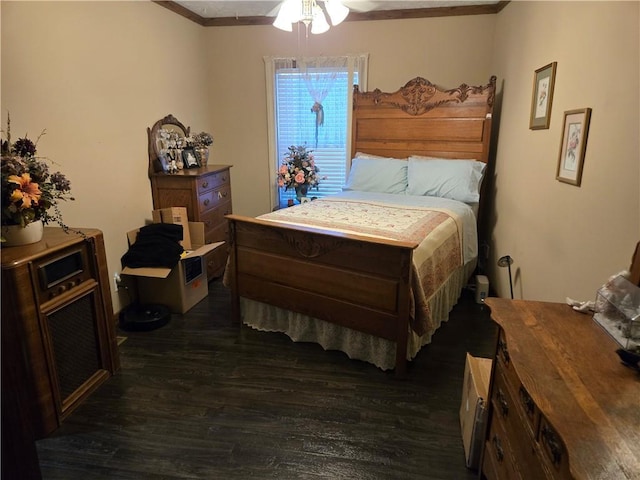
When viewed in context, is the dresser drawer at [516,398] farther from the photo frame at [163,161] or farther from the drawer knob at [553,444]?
the photo frame at [163,161]

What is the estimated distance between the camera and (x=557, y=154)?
2328mm

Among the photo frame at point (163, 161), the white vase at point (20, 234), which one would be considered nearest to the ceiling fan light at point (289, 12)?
the photo frame at point (163, 161)

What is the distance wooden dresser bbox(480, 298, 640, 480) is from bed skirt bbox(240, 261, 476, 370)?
37.9 inches

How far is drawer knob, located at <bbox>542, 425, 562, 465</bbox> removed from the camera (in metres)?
0.87

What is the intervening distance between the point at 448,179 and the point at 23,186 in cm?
305

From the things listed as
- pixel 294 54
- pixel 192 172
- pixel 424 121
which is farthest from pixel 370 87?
pixel 192 172

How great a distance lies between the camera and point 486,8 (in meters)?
3.69

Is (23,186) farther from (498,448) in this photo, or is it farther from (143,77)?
(498,448)

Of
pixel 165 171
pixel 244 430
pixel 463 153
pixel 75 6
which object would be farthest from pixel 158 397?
pixel 463 153

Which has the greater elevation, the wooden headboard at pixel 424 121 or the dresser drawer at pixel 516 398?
the wooden headboard at pixel 424 121

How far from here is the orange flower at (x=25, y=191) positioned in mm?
1766

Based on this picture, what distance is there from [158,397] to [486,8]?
414 centimetres

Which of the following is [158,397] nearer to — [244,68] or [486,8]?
[244,68]

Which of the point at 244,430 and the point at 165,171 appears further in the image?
the point at 165,171
